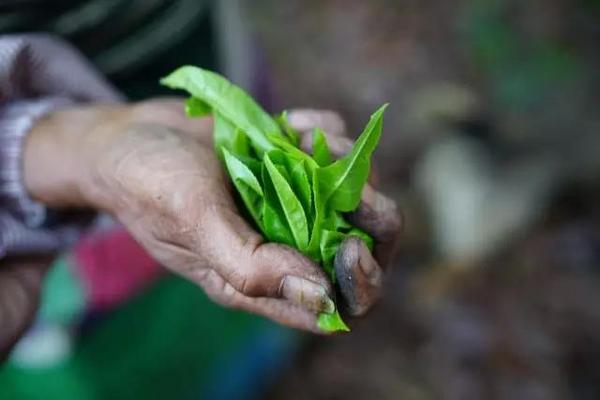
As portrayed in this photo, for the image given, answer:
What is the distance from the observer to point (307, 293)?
0.67 meters

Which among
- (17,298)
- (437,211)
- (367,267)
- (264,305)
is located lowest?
(437,211)

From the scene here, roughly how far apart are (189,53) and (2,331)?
2.08ft

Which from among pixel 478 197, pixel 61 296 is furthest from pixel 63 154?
pixel 478 197

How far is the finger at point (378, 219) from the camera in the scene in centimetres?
79

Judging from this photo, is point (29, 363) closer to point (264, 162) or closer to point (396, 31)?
point (264, 162)

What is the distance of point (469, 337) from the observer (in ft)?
6.68

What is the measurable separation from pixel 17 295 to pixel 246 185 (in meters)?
0.35

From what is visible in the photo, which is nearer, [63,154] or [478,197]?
[63,154]

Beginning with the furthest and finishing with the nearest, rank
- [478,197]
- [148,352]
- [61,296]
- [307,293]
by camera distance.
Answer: [478,197] < [148,352] < [61,296] < [307,293]

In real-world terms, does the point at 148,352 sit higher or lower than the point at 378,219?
lower

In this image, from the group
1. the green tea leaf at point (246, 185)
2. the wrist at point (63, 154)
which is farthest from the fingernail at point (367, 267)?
the wrist at point (63, 154)

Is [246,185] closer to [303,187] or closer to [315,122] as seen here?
[303,187]

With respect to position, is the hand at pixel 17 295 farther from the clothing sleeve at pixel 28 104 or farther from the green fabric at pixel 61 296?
the green fabric at pixel 61 296

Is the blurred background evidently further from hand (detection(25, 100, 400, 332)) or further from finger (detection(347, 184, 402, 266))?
finger (detection(347, 184, 402, 266))
